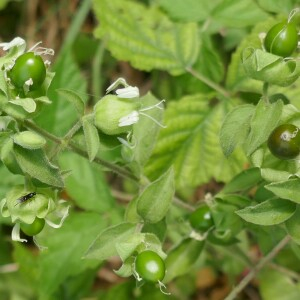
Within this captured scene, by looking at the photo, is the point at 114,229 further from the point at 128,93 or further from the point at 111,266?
the point at 111,266

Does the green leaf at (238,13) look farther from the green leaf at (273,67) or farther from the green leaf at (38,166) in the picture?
the green leaf at (38,166)

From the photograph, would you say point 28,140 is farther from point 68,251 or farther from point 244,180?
point 68,251

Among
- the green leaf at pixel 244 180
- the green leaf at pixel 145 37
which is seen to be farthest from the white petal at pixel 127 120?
the green leaf at pixel 145 37

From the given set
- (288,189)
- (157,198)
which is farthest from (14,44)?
(288,189)

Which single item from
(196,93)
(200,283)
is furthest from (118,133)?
(200,283)

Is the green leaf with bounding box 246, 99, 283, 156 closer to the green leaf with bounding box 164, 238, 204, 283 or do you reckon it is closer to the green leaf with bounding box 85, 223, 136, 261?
the green leaf with bounding box 85, 223, 136, 261

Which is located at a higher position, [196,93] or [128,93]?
[128,93]
